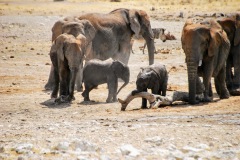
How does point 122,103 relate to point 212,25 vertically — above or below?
below

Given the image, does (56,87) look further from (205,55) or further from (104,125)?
(104,125)

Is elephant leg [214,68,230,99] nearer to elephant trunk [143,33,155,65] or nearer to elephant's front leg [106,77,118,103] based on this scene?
elephant's front leg [106,77,118,103]

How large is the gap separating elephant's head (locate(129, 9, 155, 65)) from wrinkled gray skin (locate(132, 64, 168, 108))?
5726 millimetres

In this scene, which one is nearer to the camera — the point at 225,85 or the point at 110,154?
the point at 110,154

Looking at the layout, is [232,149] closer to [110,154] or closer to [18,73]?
[110,154]

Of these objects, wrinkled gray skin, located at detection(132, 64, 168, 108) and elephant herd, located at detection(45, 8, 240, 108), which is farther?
elephant herd, located at detection(45, 8, 240, 108)

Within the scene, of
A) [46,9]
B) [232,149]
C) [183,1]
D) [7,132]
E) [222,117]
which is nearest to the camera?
[232,149]

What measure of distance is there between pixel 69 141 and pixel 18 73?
11.2 meters

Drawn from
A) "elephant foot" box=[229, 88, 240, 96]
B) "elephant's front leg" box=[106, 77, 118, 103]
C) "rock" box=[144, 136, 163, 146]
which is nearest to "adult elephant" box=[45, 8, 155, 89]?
"elephant's front leg" box=[106, 77, 118, 103]

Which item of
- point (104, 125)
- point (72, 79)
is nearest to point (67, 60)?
point (72, 79)

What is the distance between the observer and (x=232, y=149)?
1061 cm

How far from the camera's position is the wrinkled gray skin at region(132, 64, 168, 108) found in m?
14.7

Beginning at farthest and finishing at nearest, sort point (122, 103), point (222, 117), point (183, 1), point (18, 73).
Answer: point (183, 1) → point (18, 73) → point (122, 103) → point (222, 117)

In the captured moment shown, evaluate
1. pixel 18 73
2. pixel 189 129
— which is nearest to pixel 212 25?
pixel 189 129
